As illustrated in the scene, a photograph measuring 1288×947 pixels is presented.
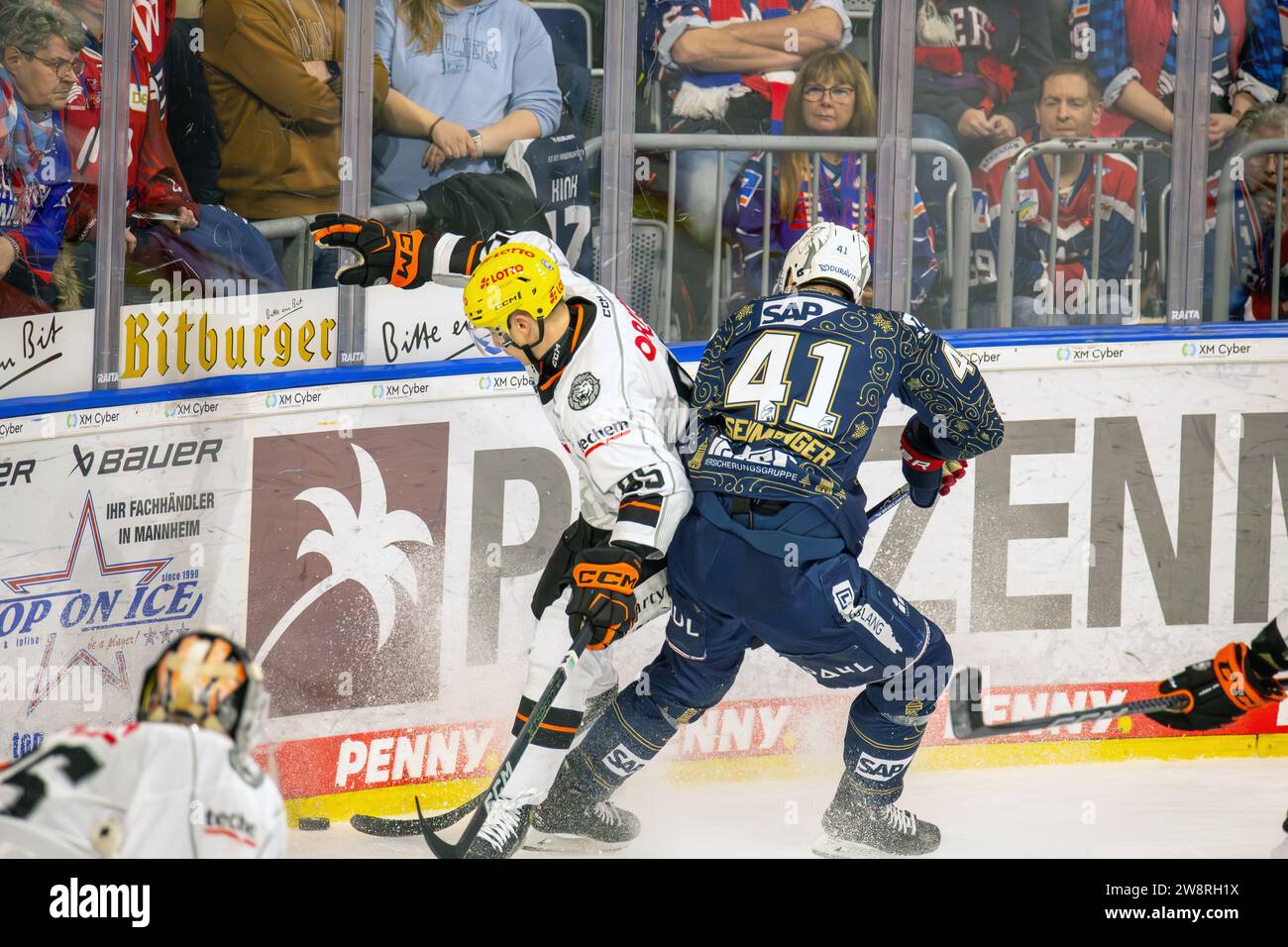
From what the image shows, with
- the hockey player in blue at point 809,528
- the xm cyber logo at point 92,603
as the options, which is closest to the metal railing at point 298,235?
the xm cyber logo at point 92,603

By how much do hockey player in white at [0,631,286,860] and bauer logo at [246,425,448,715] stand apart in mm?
2107

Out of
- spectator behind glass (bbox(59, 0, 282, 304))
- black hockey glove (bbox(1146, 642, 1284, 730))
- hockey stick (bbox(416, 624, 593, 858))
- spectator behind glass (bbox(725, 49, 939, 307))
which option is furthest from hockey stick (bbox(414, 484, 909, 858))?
spectator behind glass (bbox(725, 49, 939, 307))

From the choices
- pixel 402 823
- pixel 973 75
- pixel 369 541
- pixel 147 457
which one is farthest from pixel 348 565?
pixel 973 75

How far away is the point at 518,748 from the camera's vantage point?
11.6ft

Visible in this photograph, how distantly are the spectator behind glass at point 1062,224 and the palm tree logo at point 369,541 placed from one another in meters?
2.03

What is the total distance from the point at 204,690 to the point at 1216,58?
13.6 ft

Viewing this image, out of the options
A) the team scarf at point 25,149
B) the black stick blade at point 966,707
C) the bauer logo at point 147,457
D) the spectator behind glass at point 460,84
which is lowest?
the black stick blade at point 966,707

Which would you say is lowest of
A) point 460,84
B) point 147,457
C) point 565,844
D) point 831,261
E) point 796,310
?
point 565,844

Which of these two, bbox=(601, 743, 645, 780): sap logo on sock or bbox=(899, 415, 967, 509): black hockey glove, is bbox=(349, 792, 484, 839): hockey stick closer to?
bbox=(601, 743, 645, 780): sap logo on sock

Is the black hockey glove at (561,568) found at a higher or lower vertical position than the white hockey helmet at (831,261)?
lower

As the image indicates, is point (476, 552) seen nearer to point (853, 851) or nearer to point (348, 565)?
point (348, 565)

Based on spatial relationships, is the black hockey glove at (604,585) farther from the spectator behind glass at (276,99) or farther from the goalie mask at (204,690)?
the spectator behind glass at (276,99)

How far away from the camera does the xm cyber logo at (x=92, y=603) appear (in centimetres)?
411

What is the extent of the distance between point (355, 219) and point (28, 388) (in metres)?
1.19
